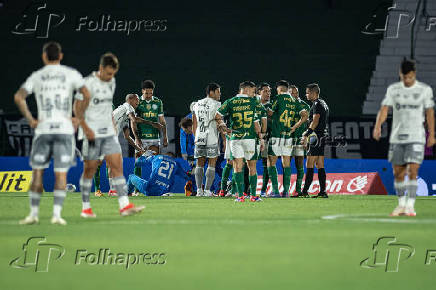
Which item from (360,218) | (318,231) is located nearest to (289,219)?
(360,218)

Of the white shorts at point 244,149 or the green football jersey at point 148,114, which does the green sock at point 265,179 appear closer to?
the green football jersey at point 148,114

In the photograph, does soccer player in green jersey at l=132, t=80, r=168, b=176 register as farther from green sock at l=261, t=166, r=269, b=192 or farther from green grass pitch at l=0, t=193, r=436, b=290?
green grass pitch at l=0, t=193, r=436, b=290

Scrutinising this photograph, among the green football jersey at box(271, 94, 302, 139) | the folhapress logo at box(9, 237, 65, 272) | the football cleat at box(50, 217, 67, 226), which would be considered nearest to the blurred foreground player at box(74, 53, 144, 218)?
the football cleat at box(50, 217, 67, 226)

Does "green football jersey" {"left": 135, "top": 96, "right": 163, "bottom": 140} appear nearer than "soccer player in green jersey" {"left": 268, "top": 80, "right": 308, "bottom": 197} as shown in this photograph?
No

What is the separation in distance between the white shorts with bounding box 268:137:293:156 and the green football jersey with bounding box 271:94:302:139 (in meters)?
0.09

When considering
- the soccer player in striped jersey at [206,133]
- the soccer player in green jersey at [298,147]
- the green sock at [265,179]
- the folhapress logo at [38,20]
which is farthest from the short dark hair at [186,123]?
the folhapress logo at [38,20]

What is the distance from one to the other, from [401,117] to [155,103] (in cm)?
778

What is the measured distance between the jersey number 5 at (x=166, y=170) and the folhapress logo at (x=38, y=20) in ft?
43.5

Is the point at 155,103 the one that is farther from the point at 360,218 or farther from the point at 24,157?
the point at 360,218

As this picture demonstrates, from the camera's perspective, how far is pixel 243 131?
1493 cm

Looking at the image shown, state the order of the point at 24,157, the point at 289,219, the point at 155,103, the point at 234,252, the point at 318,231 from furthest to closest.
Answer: the point at 24,157 → the point at 155,103 → the point at 289,219 → the point at 318,231 → the point at 234,252

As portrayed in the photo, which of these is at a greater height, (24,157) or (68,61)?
(68,61)

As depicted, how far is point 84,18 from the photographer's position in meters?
29.4

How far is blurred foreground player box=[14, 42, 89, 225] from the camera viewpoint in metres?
9.07
